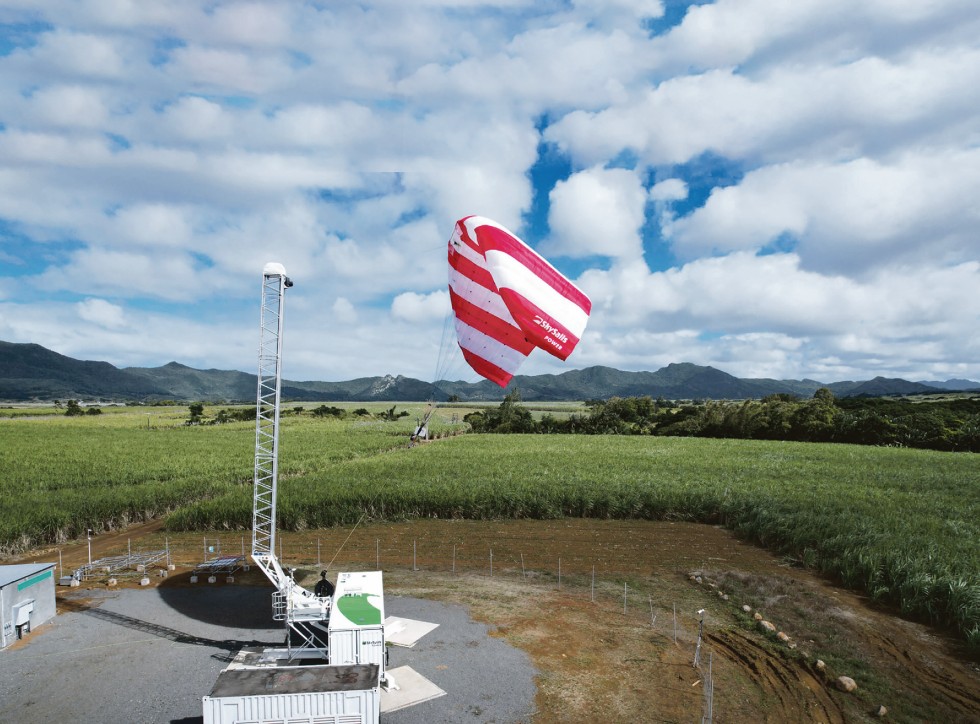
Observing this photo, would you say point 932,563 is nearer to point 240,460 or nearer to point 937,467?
point 937,467

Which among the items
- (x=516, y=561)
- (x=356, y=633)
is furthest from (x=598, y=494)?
(x=356, y=633)

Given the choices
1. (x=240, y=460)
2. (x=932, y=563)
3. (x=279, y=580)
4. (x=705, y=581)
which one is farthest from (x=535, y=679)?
(x=240, y=460)

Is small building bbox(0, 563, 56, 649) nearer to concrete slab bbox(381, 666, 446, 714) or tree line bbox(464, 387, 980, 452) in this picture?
concrete slab bbox(381, 666, 446, 714)

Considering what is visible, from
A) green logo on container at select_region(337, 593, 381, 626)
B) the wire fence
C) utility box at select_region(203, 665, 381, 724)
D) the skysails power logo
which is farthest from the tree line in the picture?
utility box at select_region(203, 665, 381, 724)

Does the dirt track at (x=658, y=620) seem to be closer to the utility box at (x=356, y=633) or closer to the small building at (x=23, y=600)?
the utility box at (x=356, y=633)

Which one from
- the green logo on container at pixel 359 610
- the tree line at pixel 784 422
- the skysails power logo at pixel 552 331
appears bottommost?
the green logo on container at pixel 359 610

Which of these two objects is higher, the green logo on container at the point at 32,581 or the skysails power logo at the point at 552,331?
the skysails power logo at the point at 552,331

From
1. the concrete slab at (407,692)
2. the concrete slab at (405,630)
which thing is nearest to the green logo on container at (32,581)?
the concrete slab at (405,630)
